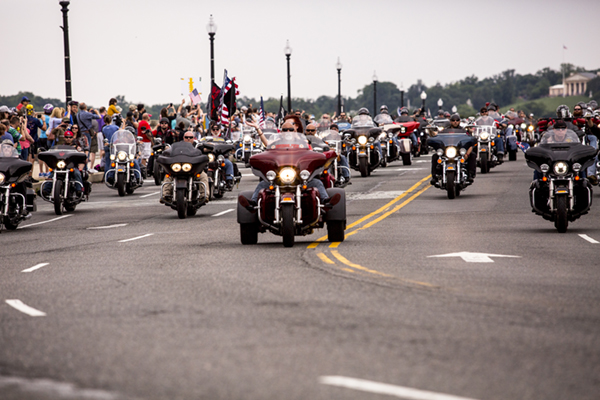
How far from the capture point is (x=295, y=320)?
878 centimetres

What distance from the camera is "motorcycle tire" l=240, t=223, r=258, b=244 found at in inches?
619

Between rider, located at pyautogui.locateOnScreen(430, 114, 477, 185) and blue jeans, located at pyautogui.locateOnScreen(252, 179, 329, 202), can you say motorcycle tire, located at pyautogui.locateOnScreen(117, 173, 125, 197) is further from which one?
blue jeans, located at pyautogui.locateOnScreen(252, 179, 329, 202)

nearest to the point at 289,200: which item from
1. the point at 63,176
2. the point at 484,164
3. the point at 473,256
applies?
the point at 473,256

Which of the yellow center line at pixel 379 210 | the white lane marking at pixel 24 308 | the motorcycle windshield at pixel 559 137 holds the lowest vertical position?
the yellow center line at pixel 379 210

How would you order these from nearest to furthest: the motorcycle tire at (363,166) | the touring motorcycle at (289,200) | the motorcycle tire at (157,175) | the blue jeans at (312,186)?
the touring motorcycle at (289,200)
the blue jeans at (312,186)
the motorcycle tire at (157,175)
the motorcycle tire at (363,166)

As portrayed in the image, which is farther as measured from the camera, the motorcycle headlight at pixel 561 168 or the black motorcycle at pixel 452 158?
the black motorcycle at pixel 452 158

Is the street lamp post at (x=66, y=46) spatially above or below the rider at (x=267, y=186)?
above

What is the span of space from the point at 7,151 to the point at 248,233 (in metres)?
7.15

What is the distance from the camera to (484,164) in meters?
35.2

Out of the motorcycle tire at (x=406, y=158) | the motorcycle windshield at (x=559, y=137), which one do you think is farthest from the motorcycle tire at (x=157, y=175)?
the motorcycle windshield at (x=559, y=137)

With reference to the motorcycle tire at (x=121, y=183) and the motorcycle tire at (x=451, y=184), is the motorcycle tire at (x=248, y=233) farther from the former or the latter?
the motorcycle tire at (x=121, y=183)

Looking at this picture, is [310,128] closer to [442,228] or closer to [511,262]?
[442,228]

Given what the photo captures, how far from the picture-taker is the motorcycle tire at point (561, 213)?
55.0ft

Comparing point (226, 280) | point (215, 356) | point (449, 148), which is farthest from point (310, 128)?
point (215, 356)
